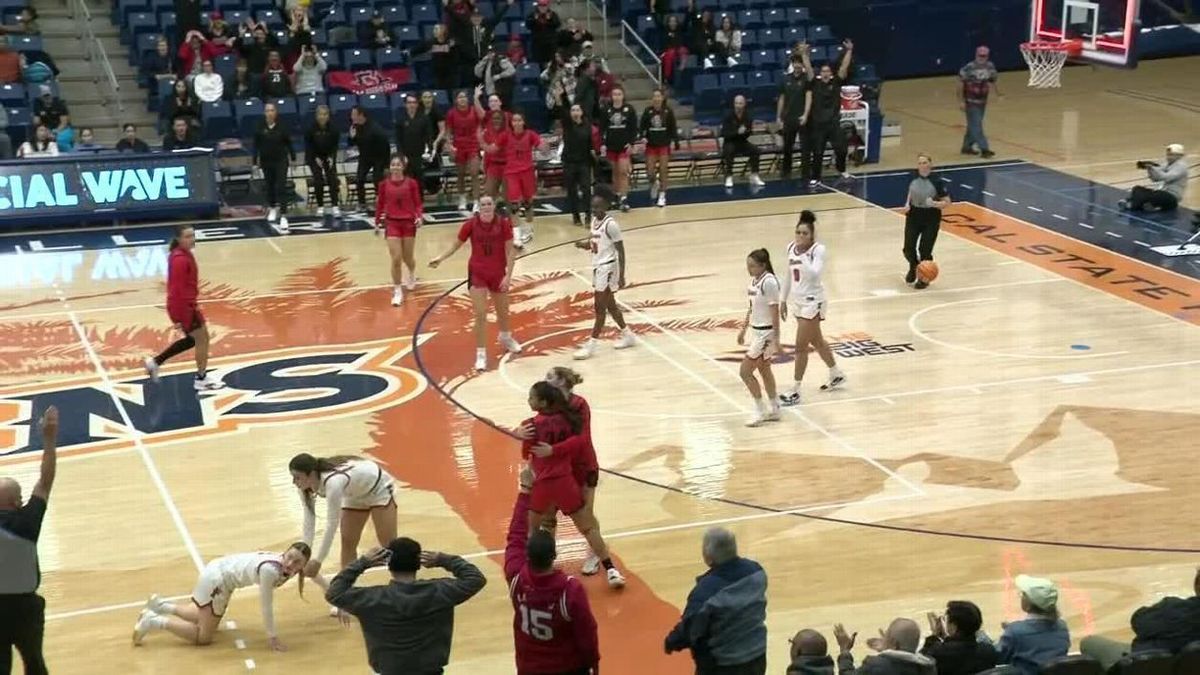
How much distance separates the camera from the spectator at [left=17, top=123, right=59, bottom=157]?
23453 millimetres

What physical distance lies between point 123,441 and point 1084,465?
27.4ft

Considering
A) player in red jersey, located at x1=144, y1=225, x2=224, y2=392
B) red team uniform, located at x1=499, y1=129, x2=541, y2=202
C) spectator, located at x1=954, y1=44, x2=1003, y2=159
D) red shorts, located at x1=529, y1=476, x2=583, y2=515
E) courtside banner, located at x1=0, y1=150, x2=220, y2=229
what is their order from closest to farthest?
red shorts, located at x1=529, y1=476, x2=583, y2=515 → player in red jersey, located at x1=144, y1=225, x2=224, y2=392 → red team uniform, located at x1=499, y1=129, x2=541, y2=202 → courtside banner, located at x1=0, y1=150, x2=220, y2=229 → spectator, located at x1=954, y1=44, x2=1003, y2=159

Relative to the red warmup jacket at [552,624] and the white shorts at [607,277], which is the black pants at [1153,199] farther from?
the red warmup jacket at [552,624]

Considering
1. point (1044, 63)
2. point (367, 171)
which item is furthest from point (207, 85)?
point (1044, 63)

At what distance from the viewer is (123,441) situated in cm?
1507

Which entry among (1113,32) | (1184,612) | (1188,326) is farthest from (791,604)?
(1113,32)

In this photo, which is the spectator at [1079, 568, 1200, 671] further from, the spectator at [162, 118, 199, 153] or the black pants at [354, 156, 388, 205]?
the spectator at [162, 118, 199, 153]

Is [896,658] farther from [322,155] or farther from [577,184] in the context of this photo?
[322,155]

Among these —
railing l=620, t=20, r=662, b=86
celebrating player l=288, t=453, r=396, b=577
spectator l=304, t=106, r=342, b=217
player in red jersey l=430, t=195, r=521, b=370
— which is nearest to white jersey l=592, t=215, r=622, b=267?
player in red jersey l=430, t=195, r=521, b=370

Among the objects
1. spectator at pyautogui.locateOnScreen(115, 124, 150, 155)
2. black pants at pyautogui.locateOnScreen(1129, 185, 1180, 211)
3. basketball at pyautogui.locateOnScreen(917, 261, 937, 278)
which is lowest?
basketball at pyautogui.locateOnScreen(917, 261, 937, 278)

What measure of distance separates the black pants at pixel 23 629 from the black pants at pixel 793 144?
18.6 meters

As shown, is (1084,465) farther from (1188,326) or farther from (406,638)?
(406,638)

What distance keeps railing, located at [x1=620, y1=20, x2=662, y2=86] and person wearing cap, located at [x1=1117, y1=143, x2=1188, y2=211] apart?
9230mm

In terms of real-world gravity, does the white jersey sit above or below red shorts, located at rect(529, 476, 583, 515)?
above
